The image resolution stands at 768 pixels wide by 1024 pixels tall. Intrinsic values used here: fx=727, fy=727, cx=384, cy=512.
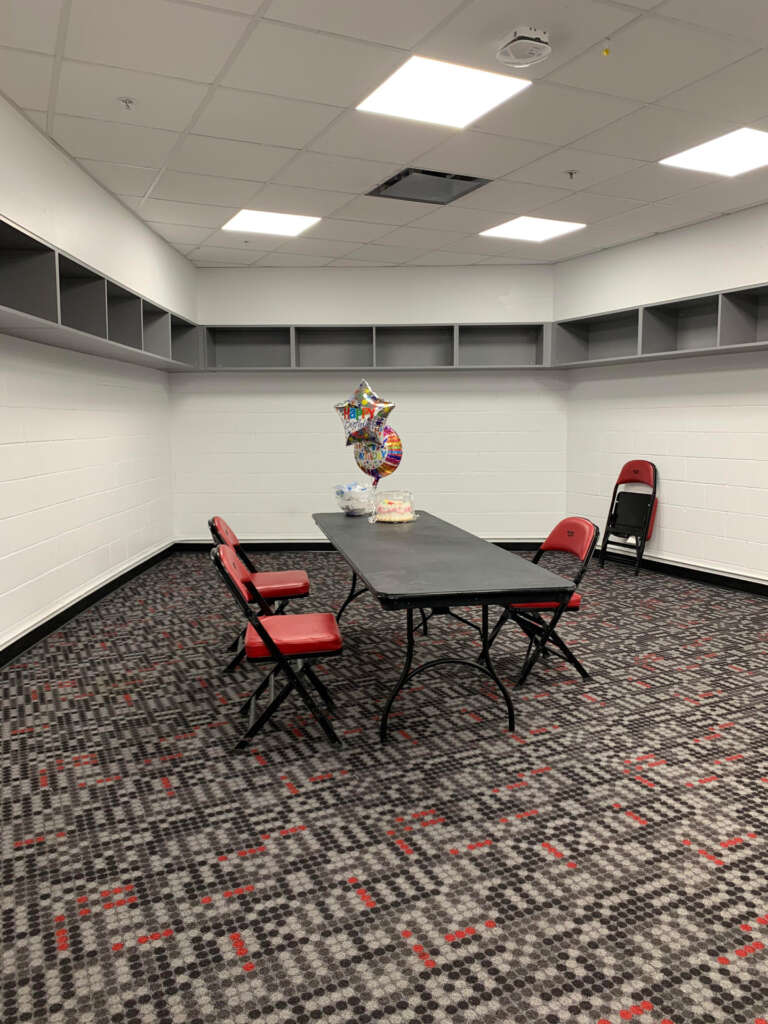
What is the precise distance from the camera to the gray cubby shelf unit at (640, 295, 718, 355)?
20.4 feet

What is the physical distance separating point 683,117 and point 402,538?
2.71m

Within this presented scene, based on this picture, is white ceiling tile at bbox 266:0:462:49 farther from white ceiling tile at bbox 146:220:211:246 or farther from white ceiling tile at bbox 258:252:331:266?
white ceiling tile at bbox 258:252:331:266

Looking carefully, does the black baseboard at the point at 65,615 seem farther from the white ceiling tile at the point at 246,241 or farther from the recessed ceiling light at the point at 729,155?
the recessed ceiling light at the point at 729,155

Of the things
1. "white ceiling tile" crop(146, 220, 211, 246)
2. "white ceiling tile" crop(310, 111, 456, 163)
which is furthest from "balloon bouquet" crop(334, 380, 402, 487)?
"white ceiling tile" crop(146, 220, 211, 246)

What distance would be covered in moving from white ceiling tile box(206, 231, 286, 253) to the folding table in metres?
3.04

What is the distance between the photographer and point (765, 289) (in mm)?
5645

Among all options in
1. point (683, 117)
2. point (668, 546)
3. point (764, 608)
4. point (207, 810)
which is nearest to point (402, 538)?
point (207, 810)

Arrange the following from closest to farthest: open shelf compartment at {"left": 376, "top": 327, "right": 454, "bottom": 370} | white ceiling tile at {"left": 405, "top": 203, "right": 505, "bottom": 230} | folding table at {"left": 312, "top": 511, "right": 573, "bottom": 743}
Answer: folding table at {"left": 312, "top": 511, "right": 573, "bottom": 743} → white ceiling tile at {"left": 405, "top": 203, "right": 505, "bottom": 230} → open shelf compartment at {"left": 376, "top": 327, "right": 454, "bottom": 370}

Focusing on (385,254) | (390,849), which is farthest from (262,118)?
(390,849)

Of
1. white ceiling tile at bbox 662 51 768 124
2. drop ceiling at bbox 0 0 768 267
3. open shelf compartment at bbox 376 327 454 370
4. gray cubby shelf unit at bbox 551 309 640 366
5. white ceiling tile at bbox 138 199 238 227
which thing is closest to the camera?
drop ceiling at bbox 0 0 768 267

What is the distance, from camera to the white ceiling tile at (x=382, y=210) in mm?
5281

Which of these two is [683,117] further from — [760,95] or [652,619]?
[652,619]

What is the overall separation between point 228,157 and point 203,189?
2.13 feet

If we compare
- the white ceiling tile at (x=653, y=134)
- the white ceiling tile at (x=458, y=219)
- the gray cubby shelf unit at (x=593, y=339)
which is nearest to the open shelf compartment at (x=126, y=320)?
the white ceiling tile at (x=458, y=219)
